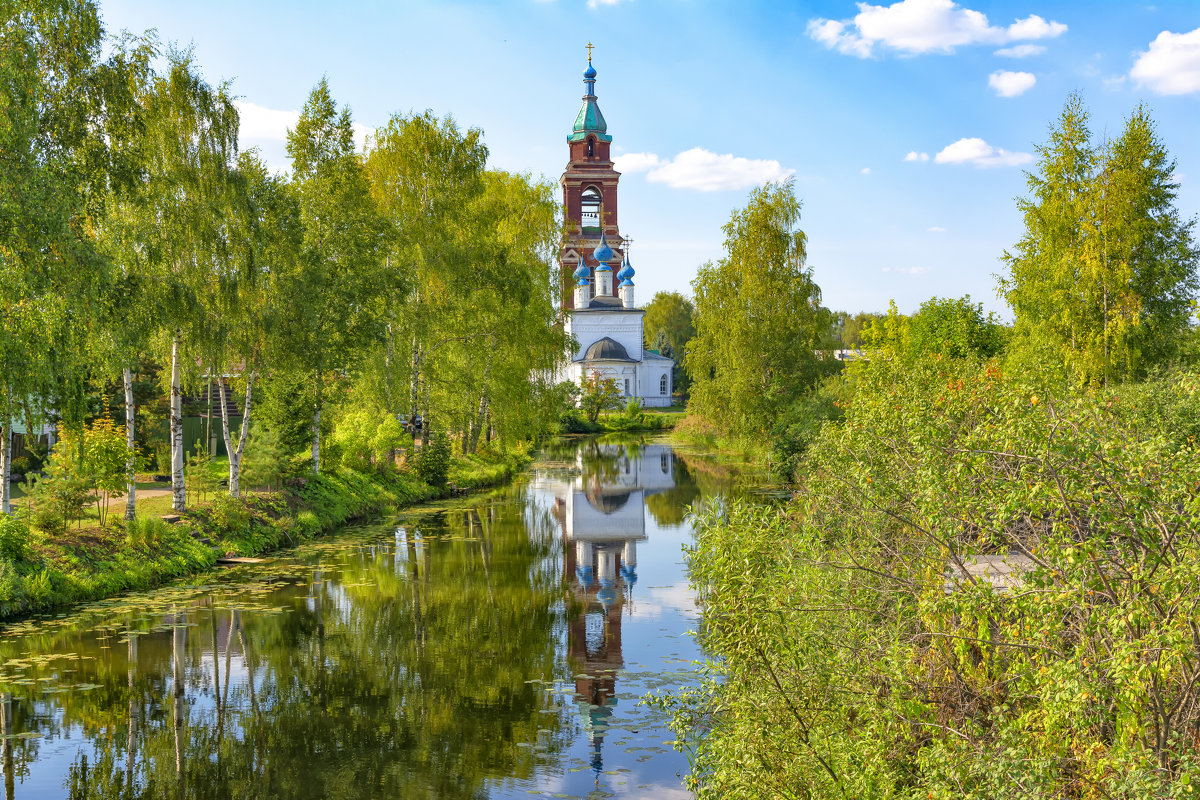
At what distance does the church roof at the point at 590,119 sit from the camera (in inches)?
2943

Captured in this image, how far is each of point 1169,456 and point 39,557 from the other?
14565mm

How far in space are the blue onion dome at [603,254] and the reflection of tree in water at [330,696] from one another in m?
58.3

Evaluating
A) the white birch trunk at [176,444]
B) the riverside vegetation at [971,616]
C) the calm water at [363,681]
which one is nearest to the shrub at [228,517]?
the white birch trunk at [176,444]

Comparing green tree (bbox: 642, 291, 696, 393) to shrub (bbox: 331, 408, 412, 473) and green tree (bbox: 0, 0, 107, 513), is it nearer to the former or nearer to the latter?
shrub (bbox: 331, 408, 412, 473)

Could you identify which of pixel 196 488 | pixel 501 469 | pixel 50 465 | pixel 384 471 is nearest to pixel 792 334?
pixel 501 469

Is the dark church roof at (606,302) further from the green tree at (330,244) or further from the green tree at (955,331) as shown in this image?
the green tree at (330,244)

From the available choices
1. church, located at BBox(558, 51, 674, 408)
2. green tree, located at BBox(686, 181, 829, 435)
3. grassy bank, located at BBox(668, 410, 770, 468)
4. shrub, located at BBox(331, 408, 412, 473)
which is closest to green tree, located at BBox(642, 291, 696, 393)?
church, located at BBox(558, 51, 674, 408)

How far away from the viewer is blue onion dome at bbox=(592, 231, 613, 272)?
72.4 m

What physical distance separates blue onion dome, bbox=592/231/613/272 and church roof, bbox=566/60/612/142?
29.1 ft

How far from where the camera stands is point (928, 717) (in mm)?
6332

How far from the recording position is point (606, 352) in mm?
68750

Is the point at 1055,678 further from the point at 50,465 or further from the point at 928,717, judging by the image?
the point at 50,465

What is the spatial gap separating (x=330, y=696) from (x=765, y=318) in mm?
23822

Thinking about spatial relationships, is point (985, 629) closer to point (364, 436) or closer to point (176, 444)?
point (176, 444)
